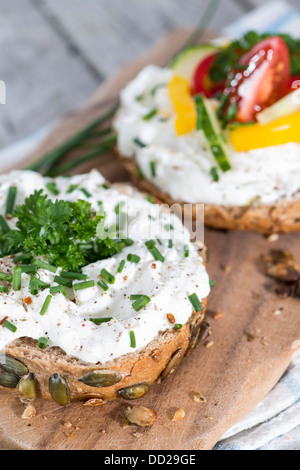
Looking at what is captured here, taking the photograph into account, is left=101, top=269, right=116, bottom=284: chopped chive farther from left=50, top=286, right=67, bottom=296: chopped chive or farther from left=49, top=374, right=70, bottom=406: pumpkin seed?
left=49, top=374, right=70, bottom=406: pumpkin seed

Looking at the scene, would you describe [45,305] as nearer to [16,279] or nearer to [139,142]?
Answer: [16,279]

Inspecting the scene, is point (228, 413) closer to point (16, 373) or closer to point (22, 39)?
point (16, 373)

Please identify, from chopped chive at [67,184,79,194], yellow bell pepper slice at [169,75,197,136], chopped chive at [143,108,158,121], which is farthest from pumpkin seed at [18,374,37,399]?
chopped chive at [143,108,158,121]

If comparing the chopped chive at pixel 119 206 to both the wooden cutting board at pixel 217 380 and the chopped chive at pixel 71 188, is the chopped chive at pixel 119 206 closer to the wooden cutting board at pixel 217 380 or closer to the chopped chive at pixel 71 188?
the chopped chive at pixel 71 188

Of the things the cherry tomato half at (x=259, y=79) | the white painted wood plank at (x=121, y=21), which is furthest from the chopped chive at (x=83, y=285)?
the white painted wood plank at (x=121, y=21)

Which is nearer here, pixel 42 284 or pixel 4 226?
pixel 42 284

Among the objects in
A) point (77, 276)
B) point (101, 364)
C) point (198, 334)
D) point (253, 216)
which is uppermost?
point (77, 276)

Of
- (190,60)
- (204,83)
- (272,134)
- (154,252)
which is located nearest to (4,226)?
(154,252)
